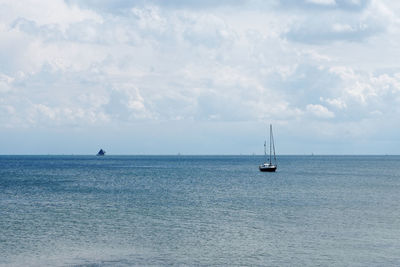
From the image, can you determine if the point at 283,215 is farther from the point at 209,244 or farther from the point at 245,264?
the point at 245,264

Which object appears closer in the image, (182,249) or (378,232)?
(182,249)

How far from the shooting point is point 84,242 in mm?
48406

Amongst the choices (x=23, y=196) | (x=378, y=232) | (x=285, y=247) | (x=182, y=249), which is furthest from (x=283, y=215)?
(x=23, y=196)

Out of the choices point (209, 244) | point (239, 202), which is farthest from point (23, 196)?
point (209, 244)

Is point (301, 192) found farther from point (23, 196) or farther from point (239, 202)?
point (23, 196)

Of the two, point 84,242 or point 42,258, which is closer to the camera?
point 42,258

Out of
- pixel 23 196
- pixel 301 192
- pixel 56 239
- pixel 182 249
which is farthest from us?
pixel 301 192

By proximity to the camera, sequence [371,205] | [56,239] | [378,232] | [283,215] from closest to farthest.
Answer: [56,239] → [378,232] → [283,215] → [371,205]

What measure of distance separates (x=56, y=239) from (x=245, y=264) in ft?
68.8

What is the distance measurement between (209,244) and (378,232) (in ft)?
66.4

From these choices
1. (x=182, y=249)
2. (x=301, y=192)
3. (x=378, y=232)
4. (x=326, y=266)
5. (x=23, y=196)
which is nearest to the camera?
(x=326, y=266)

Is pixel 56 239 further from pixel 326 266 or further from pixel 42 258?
pixel 326 266

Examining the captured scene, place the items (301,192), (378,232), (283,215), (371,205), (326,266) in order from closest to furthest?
(326,266) < (378,232) < (283,215) < (371,205) < (301,192)

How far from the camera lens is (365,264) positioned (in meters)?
40.3
